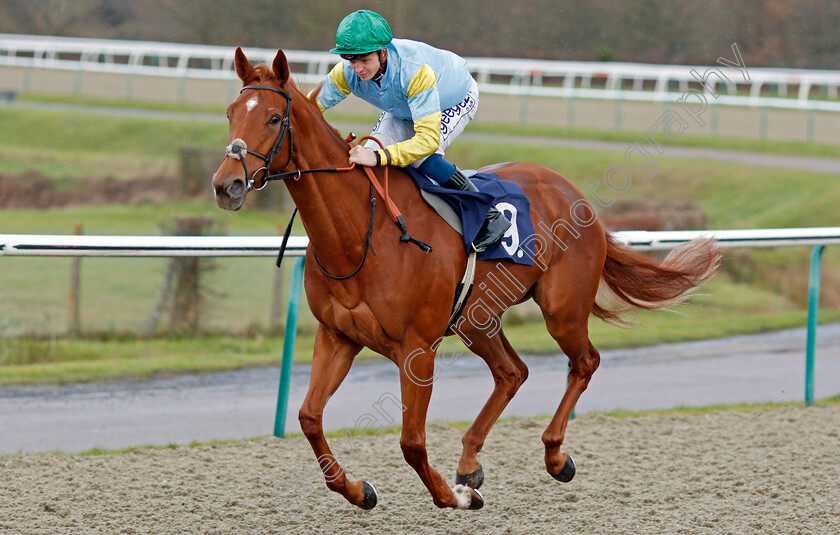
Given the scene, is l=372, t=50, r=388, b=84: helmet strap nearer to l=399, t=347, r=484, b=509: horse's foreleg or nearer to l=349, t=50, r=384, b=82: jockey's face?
l=349, t=50, r=384, b=82: jockey's face

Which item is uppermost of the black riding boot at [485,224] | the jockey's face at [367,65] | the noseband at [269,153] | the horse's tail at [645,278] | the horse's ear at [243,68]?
the jockey's face at [367,65]

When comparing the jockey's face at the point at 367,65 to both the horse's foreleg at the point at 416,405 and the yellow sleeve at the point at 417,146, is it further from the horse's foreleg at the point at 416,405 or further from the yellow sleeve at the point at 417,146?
the horse's foreleg at the point at 416,405

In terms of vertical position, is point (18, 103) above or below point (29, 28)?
below

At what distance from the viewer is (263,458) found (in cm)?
505

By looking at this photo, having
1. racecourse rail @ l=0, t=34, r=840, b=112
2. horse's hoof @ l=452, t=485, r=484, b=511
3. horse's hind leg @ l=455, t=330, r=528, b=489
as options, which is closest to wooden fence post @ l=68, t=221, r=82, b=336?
horse's hind leg @ l=455, t=330, r=528, b=489

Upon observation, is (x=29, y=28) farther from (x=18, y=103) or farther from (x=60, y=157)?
(x=60, y=157)

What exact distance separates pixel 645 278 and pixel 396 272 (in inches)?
72.4

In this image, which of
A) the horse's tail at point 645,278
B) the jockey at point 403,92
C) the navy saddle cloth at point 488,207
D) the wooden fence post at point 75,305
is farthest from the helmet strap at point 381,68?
the wooden fence post at point 75,305

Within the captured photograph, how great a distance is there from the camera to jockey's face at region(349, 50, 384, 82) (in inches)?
146

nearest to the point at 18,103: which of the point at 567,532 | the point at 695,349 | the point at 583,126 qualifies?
the point at 583,126

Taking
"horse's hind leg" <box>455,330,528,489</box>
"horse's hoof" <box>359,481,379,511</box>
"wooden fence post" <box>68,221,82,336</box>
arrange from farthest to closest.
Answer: "wooden fence post" <box>68,221,82,336</box>
"horse's hind leg" <box>455,330,528,489</box>
"horse's hoof" <box>359,481,379,511</box>

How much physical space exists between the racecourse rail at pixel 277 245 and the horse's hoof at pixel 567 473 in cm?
137

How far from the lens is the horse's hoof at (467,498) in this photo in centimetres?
400

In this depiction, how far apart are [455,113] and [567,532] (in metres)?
1.81
